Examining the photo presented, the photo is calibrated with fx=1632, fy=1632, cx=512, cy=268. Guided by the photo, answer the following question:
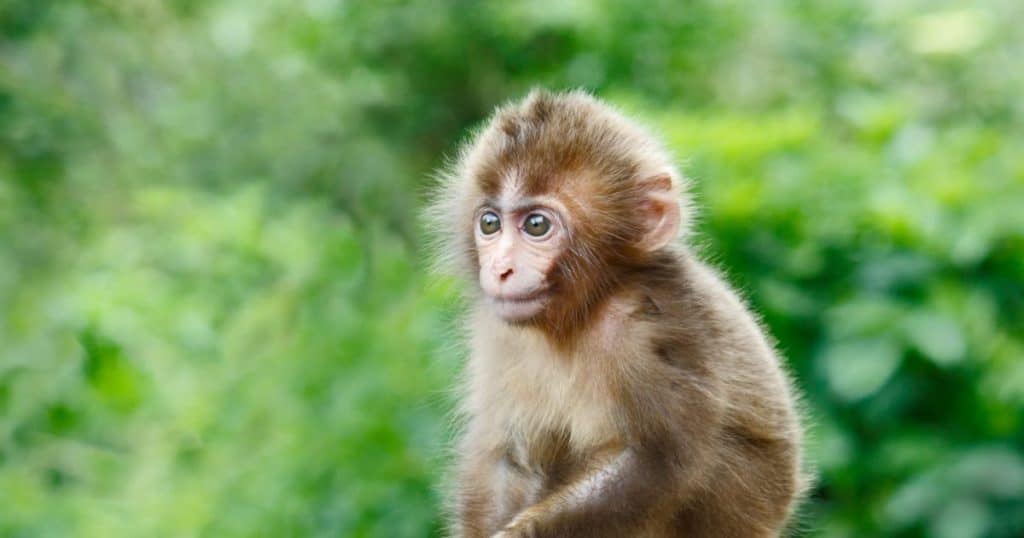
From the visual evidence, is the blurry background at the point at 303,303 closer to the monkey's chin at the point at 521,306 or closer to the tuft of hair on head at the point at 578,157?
the tuft of hair on head at the point at 578,157

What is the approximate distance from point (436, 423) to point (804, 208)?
1808 millimetres

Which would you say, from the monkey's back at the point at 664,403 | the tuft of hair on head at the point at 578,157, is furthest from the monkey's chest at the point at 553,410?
the tuft of hair on head at the point at 578,157

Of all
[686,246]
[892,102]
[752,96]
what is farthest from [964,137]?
[686,246]

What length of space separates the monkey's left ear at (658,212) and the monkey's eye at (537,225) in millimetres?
221

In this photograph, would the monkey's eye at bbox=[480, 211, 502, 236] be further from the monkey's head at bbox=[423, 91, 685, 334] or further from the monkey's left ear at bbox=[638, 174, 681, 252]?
the monkey's left ear at bbox=[638, 174, 681, 252]

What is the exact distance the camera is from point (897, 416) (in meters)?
6.61

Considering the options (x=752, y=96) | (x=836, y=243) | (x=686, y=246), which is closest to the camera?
(x=686, y=246)

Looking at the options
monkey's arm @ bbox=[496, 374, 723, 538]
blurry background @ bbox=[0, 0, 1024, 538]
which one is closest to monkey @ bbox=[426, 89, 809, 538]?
monkey's arm @ bbox=[496, 374, 723, 538]

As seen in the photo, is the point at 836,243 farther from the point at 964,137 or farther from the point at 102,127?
the point at 102,127

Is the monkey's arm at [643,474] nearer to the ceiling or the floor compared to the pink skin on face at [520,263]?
nearer to the floor

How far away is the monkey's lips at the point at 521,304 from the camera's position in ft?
11.7

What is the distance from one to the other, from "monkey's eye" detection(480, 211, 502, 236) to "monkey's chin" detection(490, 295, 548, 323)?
188 mm

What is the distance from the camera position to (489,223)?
12.2ft

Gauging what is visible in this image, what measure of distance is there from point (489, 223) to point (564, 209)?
183 millimetres
